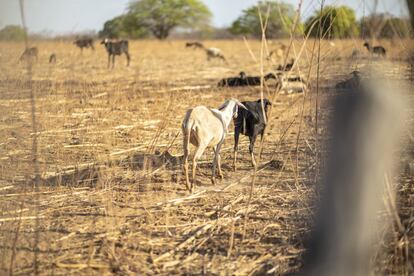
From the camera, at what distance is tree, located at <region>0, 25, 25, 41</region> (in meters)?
4.69

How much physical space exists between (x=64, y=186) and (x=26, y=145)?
190 cm

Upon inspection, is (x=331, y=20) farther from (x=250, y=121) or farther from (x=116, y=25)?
(x=116, y=25)

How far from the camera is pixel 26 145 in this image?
673cm

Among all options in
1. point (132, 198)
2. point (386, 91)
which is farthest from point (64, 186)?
point (386, 91)

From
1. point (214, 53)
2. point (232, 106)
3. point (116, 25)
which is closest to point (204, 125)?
point (232, 106)

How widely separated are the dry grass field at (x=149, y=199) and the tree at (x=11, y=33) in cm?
28

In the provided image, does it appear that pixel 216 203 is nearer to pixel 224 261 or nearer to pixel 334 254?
pixel 224 261

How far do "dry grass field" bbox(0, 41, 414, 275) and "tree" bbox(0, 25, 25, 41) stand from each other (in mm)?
277

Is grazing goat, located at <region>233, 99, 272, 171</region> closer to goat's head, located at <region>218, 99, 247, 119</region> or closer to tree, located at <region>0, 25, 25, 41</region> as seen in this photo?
goat's head, located at <region>218, 99, 247, 119</region>

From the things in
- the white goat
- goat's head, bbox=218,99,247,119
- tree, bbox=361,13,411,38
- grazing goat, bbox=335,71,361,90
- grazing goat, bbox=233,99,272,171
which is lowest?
grazing goat, bbox=233,99,272,171

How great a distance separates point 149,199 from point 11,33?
7.90 ft

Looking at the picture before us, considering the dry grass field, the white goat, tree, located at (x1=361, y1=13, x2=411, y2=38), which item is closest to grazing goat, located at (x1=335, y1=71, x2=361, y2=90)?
the dry grass field

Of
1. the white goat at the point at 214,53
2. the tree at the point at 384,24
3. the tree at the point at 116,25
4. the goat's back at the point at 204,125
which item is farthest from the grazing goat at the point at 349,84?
the white goat at the point at 214,53

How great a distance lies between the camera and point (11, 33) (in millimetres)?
5180
